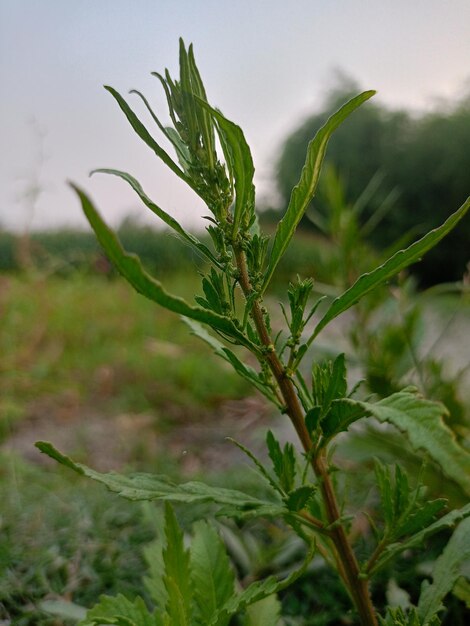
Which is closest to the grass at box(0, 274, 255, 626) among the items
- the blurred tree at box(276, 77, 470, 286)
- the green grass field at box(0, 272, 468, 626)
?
the green grass field at box(0, 272, 468, 626)

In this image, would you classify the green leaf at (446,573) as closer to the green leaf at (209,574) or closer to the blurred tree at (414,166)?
the green leaf at (209,574)

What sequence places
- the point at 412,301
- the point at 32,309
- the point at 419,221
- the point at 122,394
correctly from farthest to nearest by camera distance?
the point at 419,221 → the point at 32,309 → the point at 122,394 → the point at 412,301

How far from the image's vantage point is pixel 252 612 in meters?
0.56

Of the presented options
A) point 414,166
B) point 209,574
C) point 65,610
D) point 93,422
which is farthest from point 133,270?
point 414,166

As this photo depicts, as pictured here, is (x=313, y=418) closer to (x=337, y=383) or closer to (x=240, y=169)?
(x=337, y=383)

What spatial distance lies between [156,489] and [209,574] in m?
0.16

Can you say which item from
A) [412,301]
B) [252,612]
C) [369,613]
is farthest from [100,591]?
[412,301]

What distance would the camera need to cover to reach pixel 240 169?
0.39 meters

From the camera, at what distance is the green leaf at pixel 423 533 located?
42 centimetres

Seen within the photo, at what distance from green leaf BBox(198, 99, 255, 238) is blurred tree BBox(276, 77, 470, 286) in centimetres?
427

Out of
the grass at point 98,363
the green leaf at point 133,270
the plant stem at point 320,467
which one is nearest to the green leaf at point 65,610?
the plant stem at point 320,467

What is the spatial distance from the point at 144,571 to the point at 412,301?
2.24ft

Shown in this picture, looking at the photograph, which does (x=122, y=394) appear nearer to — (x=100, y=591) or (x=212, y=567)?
(x=100, y=591)

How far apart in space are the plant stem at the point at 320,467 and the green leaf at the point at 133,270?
2.3 inches
